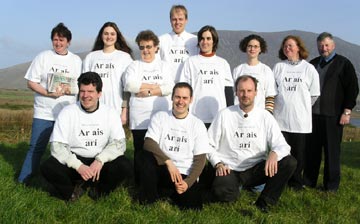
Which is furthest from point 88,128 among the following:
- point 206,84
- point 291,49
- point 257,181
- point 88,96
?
point 291,49

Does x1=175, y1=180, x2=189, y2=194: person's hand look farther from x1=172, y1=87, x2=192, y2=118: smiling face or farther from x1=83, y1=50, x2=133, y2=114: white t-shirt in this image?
x1=83, y1=50, x2=133, y2=114: white t-shirt

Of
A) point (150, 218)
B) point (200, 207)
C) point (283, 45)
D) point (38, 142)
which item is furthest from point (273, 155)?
point (38, 142)

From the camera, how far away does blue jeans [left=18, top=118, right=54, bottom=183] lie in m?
6.23

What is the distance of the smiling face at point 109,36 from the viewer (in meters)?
6.21

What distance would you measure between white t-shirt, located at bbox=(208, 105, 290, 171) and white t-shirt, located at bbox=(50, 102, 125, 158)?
1406 millimetres

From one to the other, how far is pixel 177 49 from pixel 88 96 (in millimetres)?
2021

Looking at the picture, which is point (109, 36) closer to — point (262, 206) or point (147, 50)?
point (147, 50)

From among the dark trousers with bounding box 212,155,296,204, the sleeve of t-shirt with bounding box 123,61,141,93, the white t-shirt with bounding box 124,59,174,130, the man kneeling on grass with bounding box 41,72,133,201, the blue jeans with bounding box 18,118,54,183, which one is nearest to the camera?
the man kneeling on grass with bounding box 41,72,133,201

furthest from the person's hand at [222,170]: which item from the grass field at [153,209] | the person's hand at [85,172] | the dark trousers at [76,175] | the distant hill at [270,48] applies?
the distant hill at [270,48]

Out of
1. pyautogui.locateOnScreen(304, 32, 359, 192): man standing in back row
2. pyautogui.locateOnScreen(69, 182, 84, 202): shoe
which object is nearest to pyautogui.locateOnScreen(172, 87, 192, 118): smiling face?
pyautogui.locateOnScreen(69, 182, 84, 202): shoe

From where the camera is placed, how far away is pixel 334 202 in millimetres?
5773

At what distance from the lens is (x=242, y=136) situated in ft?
18.5

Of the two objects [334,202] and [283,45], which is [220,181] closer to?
[334,202]

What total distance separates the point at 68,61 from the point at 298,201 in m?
4.16
